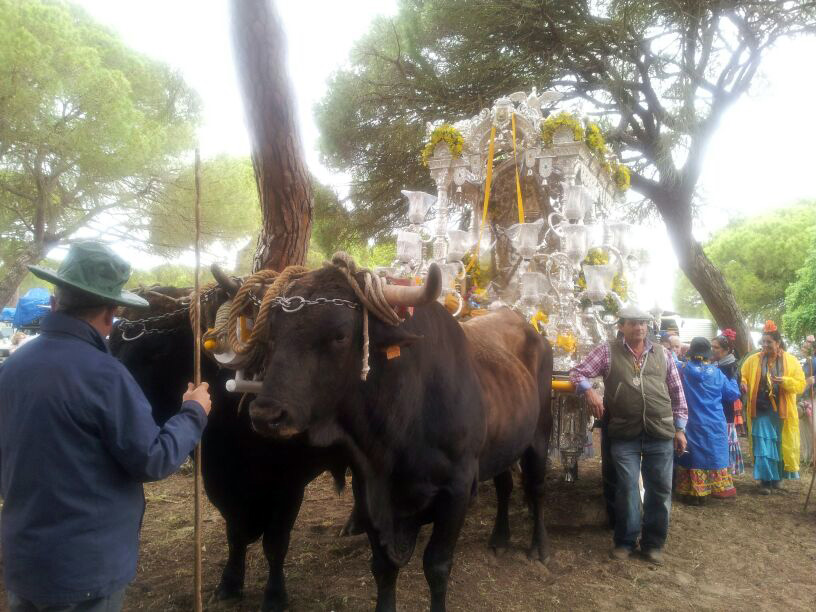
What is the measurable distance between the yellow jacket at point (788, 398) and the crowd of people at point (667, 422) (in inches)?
0.4

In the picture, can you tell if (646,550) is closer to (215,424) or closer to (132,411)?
(215,424)

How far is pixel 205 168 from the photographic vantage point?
51.3ft

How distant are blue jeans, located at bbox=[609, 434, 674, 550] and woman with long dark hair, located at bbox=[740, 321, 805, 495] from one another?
3.17m

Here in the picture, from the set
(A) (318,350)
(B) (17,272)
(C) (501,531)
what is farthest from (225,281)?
(B) (17,272)

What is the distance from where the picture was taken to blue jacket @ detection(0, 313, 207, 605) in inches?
72.4

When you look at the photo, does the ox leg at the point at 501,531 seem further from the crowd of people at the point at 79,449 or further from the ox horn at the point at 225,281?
the crowd of people at the point at 79,449

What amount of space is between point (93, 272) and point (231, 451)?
65.0 inches

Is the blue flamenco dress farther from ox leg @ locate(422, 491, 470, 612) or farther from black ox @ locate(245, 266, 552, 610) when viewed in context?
ox leg @ locate(422, 491, 470, 612)

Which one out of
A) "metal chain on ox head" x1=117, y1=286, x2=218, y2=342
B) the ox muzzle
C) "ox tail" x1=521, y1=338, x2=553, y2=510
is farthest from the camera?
"ox tail" x1=521, y1=338, x2=553, y2=510

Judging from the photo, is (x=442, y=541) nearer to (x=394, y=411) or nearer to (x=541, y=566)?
(x=394, y=411)

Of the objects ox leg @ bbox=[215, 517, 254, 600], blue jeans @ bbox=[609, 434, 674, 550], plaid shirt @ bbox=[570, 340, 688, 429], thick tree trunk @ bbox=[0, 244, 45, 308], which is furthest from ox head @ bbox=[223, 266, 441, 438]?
thick tree trunk @ bbox=[0, 244, 45, 308]

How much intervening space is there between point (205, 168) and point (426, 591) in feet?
46.0

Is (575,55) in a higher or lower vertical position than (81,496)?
higher

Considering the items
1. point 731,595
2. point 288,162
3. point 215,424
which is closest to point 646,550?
point 731,595
